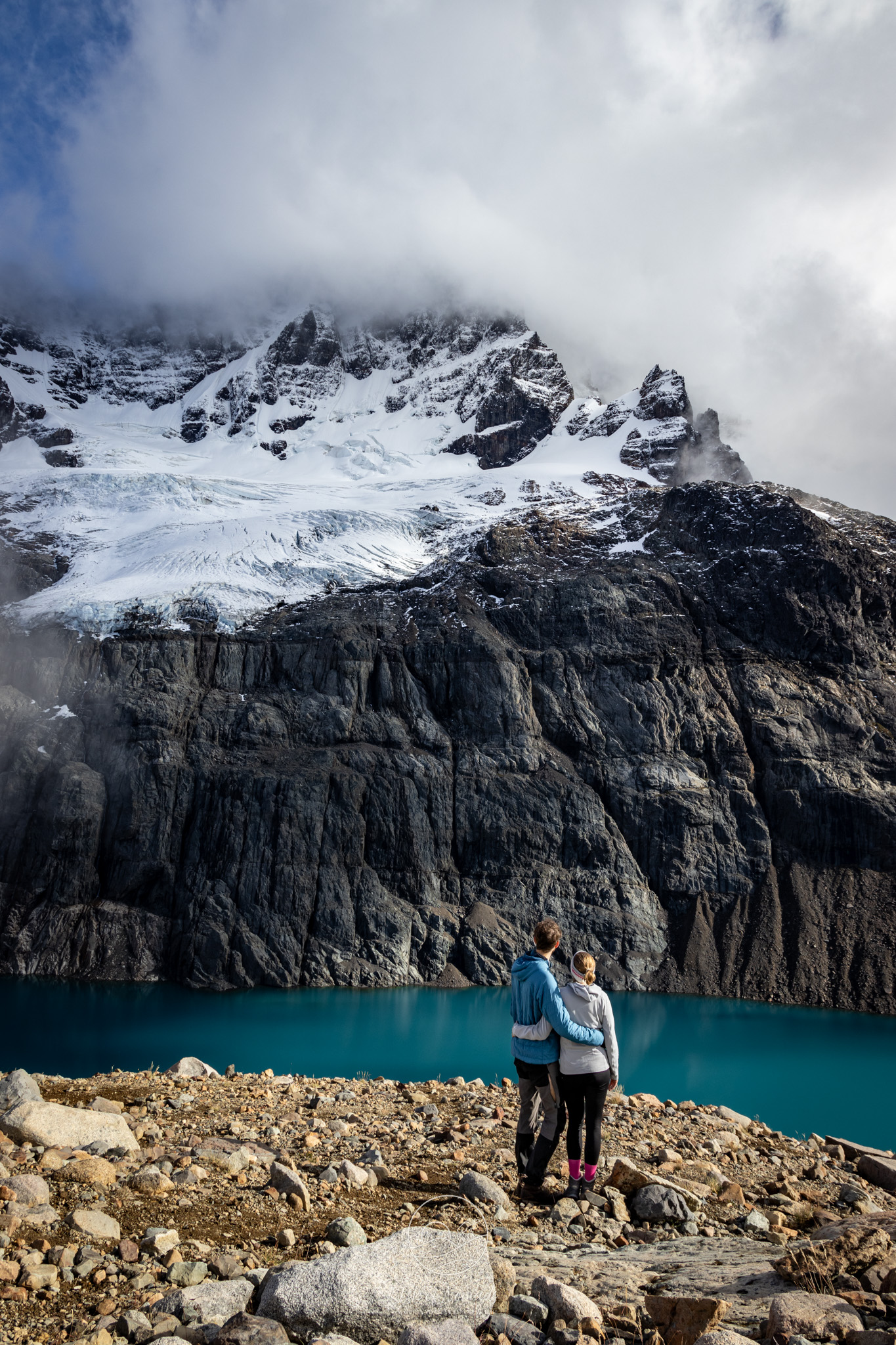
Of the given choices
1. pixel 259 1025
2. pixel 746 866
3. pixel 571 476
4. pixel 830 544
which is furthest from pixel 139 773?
pixel 571 476

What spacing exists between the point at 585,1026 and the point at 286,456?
13251 centimetres

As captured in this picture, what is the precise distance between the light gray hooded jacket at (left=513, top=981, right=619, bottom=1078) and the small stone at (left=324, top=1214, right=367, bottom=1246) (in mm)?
1903

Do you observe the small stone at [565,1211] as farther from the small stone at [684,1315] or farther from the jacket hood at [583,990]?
the small stone at [684,1315]

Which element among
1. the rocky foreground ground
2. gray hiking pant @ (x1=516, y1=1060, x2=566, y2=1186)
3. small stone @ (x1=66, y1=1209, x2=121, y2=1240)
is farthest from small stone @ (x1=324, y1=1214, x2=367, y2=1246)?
gray hiking pant @ (x1=516, y1=1060, x2=566, y2=1186)

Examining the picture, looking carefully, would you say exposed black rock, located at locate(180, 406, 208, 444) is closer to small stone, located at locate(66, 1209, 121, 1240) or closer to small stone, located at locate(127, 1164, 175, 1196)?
small stone, located at locate(127, 1164, 175, 1196)

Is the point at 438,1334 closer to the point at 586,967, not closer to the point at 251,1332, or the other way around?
the point at 251,1332

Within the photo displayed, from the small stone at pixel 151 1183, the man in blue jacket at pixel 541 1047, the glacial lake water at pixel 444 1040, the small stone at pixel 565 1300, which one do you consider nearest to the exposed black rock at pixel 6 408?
the glacial lake water at pixel 444 1040

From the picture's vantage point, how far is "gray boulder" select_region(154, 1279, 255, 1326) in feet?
12.8

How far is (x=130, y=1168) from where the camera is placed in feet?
20.2

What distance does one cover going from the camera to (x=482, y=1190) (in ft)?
20.8

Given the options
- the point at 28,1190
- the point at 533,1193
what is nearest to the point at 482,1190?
the point at 533,1193

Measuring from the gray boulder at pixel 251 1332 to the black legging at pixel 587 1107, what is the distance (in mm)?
3355

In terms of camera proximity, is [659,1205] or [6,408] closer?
[659,1205]

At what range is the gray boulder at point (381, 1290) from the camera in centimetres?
380
